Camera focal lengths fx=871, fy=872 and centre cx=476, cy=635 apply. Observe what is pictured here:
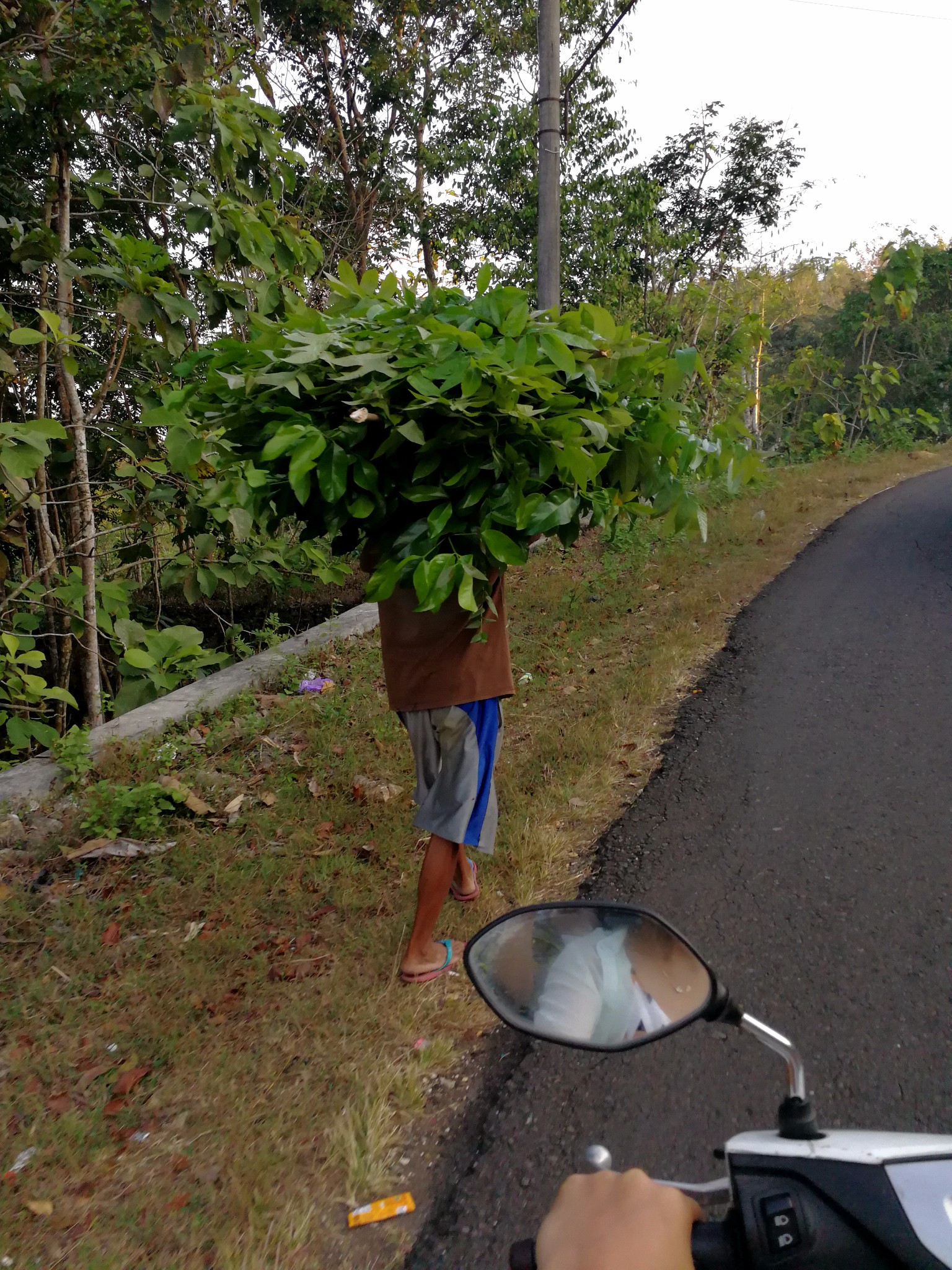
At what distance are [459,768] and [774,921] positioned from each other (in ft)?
4.03

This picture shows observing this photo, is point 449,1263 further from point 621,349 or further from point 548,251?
point 548,251

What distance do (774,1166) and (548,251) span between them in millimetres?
8020

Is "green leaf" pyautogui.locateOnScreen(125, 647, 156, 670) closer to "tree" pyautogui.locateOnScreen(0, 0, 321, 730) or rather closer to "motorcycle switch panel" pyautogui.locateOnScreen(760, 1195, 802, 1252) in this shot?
"tree" pyautogui.locateOnScreen(0, 0, 321, 730)

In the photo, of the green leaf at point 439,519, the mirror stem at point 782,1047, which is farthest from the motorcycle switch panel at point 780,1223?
the green leaf at point 439,519

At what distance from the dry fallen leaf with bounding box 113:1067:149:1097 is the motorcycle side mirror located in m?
1.55

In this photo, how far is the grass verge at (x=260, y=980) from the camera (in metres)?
2.00

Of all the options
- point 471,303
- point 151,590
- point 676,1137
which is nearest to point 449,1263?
point 676,1137

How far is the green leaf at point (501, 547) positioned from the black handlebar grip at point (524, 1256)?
1401 millimetres

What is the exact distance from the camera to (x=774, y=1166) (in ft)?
3.43

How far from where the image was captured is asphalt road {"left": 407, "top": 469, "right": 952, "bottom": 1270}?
213cm

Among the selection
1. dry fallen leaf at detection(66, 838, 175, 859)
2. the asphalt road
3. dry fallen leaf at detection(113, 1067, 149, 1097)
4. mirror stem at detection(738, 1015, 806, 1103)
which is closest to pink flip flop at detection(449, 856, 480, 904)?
the asphalt road

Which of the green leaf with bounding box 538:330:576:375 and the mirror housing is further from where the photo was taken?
the green leaf with bounding box 538:330:576:375

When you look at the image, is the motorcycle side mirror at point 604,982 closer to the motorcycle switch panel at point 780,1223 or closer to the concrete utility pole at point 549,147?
the motorcycle switch panel at point 780,1223

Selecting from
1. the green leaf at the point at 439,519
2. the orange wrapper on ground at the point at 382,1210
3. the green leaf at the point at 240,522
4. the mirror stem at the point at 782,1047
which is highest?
the green leaf at the point at 439,519
